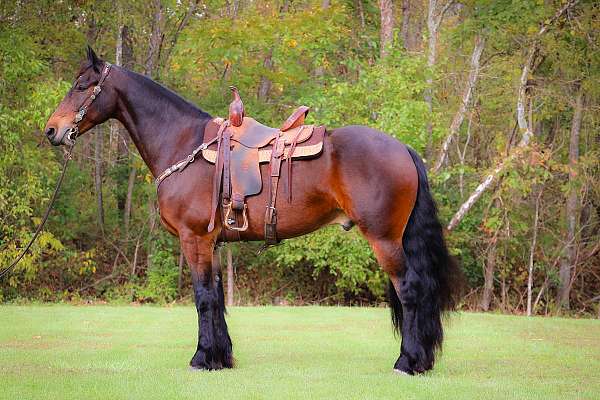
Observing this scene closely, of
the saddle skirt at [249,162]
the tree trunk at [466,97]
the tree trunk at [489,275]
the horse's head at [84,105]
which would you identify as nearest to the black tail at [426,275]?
the saddle skirt at [249,162]

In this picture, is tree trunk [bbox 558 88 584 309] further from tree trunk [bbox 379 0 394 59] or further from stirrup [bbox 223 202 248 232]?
stirrup [bbox 223 202 248 232]

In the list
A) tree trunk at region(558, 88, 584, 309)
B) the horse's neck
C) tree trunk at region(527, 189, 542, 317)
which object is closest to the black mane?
the horse's neck

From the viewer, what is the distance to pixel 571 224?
16.5 metres

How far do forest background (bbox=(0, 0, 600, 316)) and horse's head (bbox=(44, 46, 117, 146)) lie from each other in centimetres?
777

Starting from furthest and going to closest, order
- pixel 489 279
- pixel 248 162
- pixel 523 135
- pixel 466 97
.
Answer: pixel 466 97
pixel 489 279
pixel 523 135
pixel 248 162

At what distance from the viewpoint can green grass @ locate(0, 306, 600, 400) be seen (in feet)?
18.7

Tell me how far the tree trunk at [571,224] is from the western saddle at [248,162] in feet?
35.4

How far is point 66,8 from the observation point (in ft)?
55.6

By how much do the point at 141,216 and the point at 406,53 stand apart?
6.95 m

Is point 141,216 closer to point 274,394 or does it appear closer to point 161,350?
point 161,350

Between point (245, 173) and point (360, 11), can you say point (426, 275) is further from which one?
point (360, 11)

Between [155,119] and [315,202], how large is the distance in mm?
1647

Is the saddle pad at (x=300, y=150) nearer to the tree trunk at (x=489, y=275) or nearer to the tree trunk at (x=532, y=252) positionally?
the tree trunk at (x=532, y=252)

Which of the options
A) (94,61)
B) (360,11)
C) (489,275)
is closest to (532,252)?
(489,275)
